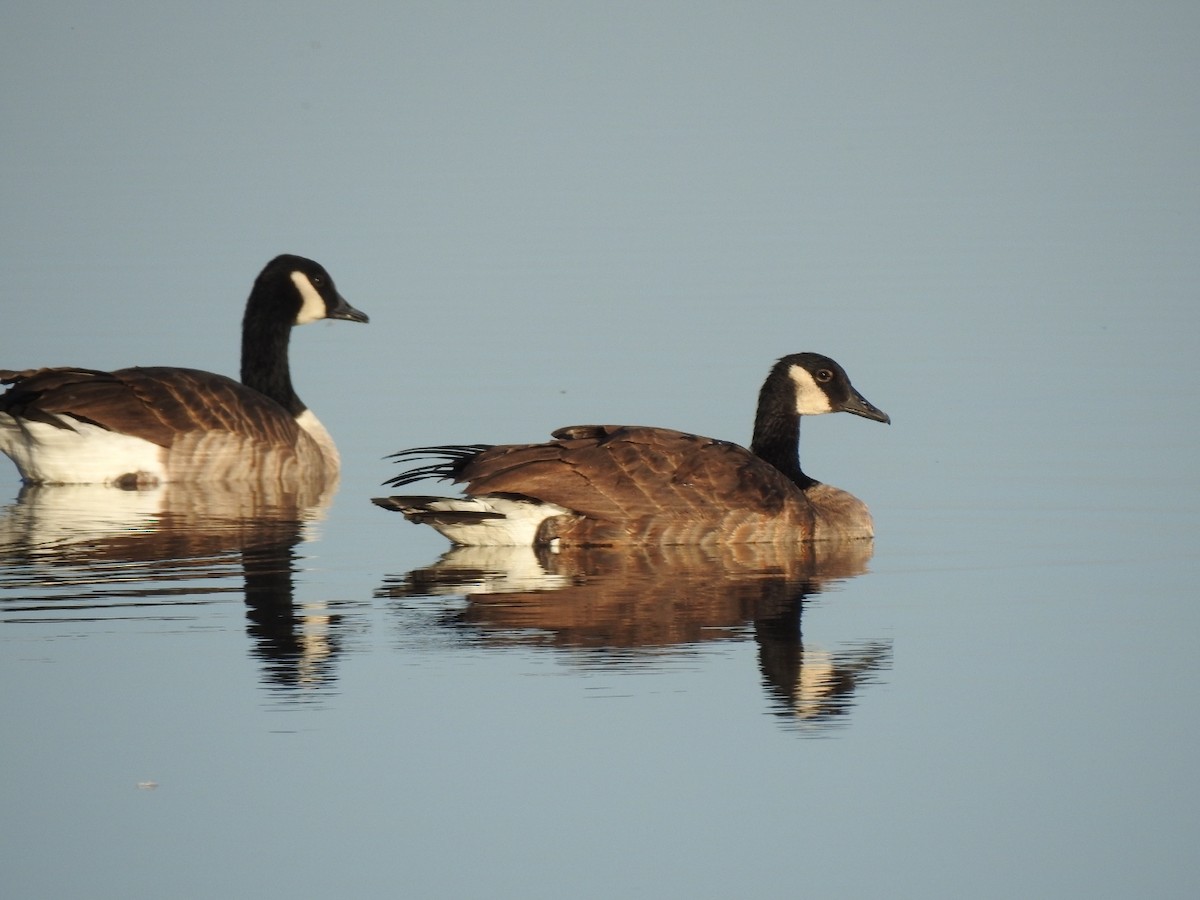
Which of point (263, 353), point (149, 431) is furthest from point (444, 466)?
point (263, 353)

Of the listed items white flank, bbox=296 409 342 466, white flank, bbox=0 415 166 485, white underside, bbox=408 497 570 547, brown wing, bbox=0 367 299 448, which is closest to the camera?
white underside, bbox=408 497 570 547

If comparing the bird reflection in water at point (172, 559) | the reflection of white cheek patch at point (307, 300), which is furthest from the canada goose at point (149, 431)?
the reflection of white cheek patch at point (307, 300)

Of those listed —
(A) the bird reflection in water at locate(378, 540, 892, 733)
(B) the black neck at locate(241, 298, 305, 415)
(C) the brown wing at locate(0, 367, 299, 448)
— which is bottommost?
(A) the bird reflection in water at locate(378, 540, 892, 733)

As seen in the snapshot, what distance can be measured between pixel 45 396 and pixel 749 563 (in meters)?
6.12

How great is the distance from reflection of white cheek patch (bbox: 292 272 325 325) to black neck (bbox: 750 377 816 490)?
19.2ft

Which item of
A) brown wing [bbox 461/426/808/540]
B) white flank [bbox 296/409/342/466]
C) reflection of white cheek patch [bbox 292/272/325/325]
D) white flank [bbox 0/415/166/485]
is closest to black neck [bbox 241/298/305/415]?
reflection of white cheek patch [bbox 292/272/325/325]

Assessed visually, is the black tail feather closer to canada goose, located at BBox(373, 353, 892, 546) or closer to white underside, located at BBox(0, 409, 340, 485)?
canada goose, located at BBox(373, 353, 892, 546)

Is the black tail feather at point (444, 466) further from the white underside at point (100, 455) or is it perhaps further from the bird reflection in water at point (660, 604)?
the white underside at point (100, 455)

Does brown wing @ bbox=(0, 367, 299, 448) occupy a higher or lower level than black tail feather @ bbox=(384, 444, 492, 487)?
higher

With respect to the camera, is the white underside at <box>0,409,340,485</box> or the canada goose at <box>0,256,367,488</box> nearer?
the canada goose at <box>0,256,367,488</box>

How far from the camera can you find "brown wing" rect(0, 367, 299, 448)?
16.7 meters

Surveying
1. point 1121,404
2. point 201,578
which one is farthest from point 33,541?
point 1121,404

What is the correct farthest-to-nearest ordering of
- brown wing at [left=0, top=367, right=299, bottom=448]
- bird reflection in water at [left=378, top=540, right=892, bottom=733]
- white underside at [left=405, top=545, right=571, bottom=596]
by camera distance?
brown wing at [left=0, top=367, right=299, bottom=448] < white underside at [left=405, top=545, right=571, bottom=596] < bird reflection in water at [left=378, top=540, right=892, bottom=733]

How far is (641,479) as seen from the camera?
13.9 metres
